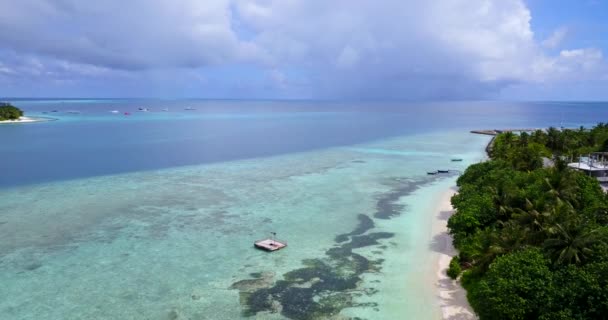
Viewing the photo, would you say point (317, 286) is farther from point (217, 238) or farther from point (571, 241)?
point (571, 241)

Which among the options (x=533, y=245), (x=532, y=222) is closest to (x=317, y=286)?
(x=533, y=245)

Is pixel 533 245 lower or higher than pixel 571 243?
lower

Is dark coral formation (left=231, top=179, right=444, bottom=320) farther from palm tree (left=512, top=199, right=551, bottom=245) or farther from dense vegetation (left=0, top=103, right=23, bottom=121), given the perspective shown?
dense vegetation (left=0, top=103, right=23, bottom=121)

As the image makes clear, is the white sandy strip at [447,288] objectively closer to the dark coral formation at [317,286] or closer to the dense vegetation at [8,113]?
the dark coral formation at [317,286]

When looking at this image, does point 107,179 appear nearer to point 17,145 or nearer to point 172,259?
point 172,259

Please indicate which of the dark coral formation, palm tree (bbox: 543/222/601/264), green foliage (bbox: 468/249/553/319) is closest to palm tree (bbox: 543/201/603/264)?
palm tree (bbox: 543/222/601/264)

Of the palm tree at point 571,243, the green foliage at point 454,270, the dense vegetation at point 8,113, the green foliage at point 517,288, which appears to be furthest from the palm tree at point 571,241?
the dense vegetation at point 8,113

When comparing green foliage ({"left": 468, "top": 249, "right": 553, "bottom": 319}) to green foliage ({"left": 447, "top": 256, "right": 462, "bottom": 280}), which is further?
green foliage ({"left": 447, "top": 256, "right": 462, "bottom": 280})
